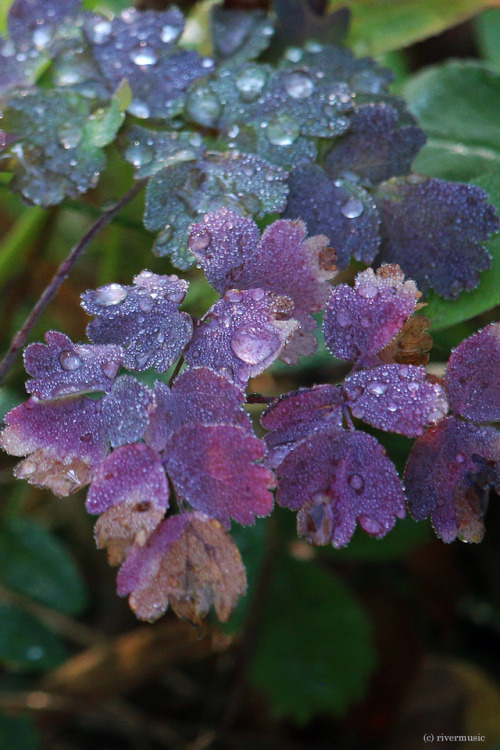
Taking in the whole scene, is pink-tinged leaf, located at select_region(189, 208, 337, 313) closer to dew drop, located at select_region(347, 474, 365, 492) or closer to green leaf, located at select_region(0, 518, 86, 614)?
dew drop, located at select_region(347, 474, 365, 492)

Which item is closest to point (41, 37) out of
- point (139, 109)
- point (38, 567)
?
point (139, 109)

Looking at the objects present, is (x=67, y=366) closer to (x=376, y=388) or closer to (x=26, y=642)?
(x=376, y=388)

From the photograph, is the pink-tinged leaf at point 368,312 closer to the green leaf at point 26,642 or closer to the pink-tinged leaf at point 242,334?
the pink-tinged leaf at point 242,334

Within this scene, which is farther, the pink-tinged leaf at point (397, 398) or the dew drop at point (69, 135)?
the dew drop at point (69, 135)

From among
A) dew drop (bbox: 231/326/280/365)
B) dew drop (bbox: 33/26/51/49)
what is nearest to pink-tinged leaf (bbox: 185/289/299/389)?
dew drop (bbox: 231/326/280/365)

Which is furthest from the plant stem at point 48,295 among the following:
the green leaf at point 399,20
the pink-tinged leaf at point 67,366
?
the green leaf at point 399,20
